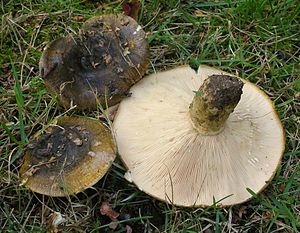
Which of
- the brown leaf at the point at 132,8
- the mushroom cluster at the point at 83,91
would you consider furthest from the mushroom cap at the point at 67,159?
the brown leaf at the point at 132,8

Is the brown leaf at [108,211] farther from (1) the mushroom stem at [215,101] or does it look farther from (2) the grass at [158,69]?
(1) the mushroom stem at [215,101]

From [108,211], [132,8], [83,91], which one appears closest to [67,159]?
[108,211]

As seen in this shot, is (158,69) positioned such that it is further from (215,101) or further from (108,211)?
(108,211)

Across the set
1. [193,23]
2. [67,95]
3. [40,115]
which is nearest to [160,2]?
[193,23]

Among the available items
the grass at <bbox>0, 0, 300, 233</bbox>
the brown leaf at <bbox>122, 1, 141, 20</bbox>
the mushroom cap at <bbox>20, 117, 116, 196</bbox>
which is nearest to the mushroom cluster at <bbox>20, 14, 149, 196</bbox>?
the mushroom cap at <bbox>20, 117, 116, 196</bbox>

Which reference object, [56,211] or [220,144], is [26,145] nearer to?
[56,211]

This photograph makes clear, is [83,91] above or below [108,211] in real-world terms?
above

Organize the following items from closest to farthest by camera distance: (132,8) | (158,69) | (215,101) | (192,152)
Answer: (215,101), (192,152), (158,69), (132,8)

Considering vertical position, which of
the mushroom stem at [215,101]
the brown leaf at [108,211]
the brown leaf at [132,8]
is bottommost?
Result: the brown leaf at [108,211]
